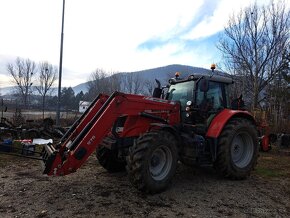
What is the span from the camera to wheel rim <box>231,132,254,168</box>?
314 inches

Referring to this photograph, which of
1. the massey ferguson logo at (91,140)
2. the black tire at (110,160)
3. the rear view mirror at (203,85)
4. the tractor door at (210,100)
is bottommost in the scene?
the black tire at (110,160)

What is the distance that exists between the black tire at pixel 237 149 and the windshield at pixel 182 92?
3.72 ft

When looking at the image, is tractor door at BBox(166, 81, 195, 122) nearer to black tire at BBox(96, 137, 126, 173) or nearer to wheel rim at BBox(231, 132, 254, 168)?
wheel rim at BBox(231, 132, 254, 168)

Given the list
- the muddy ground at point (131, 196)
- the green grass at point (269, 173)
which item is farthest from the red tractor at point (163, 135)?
the green grass at point (269, 173)

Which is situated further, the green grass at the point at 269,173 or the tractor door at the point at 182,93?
the green grass at the point at 269,173

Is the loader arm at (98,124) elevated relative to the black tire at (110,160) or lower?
elevated

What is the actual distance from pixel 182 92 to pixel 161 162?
7.06 feet

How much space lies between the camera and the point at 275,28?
80.7 feet

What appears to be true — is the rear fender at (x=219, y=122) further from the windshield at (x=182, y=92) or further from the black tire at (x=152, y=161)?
the black tire at (x=152, y=161)

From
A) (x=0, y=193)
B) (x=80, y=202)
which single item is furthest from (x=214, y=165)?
(x=0, y=193)

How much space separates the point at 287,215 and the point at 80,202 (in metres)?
3.59

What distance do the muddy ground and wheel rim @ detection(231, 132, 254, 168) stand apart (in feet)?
1.49

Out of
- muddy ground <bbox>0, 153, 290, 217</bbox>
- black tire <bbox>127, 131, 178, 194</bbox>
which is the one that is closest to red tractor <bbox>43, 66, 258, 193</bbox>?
black tire <bbox>127, 131, 178, 194</bbox>

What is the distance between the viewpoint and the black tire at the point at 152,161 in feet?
19.4
